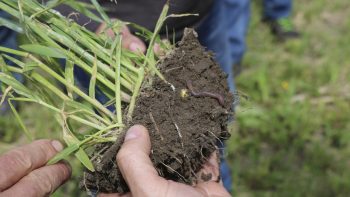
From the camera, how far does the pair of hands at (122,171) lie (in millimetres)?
956

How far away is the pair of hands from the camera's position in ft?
3.14

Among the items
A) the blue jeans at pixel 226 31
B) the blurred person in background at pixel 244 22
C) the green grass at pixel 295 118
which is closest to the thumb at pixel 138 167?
the blue jeans at pixel 226 31

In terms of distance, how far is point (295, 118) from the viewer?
2320mm

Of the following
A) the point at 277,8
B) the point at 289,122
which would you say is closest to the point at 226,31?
the point at 289,122

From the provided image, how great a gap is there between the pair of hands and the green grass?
3.16ft

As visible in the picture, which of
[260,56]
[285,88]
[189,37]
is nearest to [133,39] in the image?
[189,37]

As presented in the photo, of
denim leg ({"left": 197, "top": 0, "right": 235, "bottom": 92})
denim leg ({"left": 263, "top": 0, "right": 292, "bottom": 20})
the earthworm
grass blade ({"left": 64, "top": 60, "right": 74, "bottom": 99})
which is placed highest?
denim leg ({"left": 263, "top": 0, "right": 292, "bottom": 20})

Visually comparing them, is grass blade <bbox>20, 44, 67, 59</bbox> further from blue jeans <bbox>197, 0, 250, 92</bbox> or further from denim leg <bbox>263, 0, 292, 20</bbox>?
denim leg <bbox>263, 0, 292, 20</bbox>

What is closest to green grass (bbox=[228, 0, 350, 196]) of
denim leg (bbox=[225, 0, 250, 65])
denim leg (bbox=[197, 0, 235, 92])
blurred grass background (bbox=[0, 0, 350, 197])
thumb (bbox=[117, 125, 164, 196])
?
blurred grass background (bbox=[0, 0, 350, 197])

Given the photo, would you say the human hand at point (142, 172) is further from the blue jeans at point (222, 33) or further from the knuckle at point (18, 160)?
the blue jeans at point (222, 33)

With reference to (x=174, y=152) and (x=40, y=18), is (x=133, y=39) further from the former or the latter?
(x=174, y=152)

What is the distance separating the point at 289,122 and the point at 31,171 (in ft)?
4.89

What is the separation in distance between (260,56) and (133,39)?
1556 millimetres

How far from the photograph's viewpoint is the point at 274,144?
2287 mm
